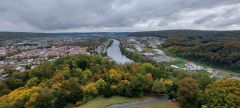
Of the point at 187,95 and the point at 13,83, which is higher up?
the point at 187,95

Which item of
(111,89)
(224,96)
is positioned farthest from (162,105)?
(224,96)

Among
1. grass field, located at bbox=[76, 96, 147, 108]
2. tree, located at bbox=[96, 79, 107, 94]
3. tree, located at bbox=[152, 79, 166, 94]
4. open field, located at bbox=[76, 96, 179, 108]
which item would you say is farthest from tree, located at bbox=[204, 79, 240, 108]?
tree, located at bbox=[96, 79, 107, 94]

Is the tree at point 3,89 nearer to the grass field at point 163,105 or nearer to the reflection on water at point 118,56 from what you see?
the grass field at point 163,105

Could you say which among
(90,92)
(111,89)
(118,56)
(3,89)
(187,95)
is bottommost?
(118,56)

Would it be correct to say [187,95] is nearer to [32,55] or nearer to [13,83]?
[13,83]

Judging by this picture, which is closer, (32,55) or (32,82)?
(32,82)

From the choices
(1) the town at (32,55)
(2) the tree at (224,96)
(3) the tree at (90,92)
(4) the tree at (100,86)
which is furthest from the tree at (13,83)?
(2) the tree at (224,96)

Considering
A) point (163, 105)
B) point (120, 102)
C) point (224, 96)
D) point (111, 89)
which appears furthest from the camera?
point (111, 89)

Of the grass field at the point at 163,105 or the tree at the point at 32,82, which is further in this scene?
the tree at the point at 32,82

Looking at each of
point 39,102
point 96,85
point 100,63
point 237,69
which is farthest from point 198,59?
point 39,102
